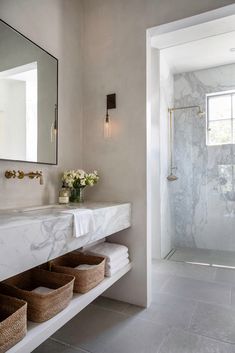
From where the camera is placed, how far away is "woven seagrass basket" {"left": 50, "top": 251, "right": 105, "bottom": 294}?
5.08 ft

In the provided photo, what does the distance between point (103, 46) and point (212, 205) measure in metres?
2.78

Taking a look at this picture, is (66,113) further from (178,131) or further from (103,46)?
(178,131)

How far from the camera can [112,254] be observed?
1.88 m

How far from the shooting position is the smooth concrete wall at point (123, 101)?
2.05m

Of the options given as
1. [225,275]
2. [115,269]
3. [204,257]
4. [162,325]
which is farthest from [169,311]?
[204,257]

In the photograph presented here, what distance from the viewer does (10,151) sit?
159cm

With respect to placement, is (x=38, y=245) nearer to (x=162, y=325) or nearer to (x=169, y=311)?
(x=162, y=325)

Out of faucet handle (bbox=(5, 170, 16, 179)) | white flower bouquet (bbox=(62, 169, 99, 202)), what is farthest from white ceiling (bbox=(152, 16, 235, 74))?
faucet handle (bbox=(5, 170, 16, 179))

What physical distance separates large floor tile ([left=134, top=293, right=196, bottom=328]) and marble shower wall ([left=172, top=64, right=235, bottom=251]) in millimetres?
1784

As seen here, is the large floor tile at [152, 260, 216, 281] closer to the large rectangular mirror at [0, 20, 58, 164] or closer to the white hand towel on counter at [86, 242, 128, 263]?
the white hand towel on counter at [86, 242, 128, 263]

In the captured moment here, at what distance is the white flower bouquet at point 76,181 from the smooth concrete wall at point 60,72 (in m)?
0.10

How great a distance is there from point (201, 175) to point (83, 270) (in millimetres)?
2796

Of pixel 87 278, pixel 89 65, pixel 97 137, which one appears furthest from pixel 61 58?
pixel 87 278

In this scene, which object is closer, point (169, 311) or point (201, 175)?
point (169, 311)
